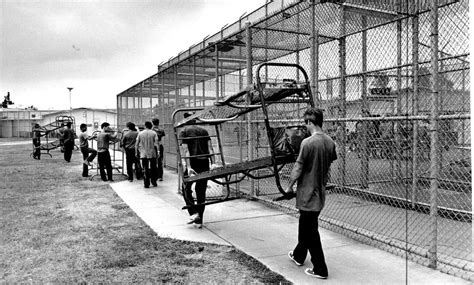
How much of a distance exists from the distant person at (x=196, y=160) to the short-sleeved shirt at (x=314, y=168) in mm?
2418

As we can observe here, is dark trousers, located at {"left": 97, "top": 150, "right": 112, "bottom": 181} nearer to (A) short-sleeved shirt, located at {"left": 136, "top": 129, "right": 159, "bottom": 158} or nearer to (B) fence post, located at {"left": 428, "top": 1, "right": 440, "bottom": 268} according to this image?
(A) short-sleeved shirt, located at {"left": 136, "top": 129, "right": 159, "bottom": 158}

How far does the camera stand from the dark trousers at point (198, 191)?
6.45m

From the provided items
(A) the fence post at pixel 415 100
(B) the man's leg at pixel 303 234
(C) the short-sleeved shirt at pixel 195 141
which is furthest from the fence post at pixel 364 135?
(B) the man's leg at pixel 303 234

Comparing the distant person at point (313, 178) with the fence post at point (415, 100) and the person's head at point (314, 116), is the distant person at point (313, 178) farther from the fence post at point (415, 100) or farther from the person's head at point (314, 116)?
the fence post at point (415, 100)

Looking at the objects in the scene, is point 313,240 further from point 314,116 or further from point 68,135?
point 68,135

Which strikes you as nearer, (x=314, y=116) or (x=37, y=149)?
(x=314, y=116)

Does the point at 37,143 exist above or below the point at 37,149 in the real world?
above

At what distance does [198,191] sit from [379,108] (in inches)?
195

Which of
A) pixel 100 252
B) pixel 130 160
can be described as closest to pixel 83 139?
pixel 130 160

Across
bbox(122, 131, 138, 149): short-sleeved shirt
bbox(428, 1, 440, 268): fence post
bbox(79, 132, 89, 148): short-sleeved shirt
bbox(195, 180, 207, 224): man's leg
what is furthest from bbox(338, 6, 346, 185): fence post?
bbox(79, 132, 89, 148): short-sleeved shirt

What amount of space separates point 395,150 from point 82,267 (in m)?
6.43

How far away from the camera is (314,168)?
4324 mm

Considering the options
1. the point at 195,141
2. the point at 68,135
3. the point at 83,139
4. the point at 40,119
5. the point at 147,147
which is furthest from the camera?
the point at 40,119

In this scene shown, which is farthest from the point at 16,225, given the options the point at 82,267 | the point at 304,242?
the point at 304,242
